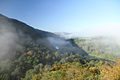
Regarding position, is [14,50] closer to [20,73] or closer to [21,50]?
[21,50]

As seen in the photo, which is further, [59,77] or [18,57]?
[18,57]

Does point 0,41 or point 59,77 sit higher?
point 0,41

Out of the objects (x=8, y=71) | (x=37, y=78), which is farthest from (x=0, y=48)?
(x=37, y=78)

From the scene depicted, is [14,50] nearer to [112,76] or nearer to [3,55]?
[3,55]

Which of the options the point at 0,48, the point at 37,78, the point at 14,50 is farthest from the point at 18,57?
the point at 37,78

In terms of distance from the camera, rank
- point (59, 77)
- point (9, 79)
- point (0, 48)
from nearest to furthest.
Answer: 1. point (59, 77)
2. point (9, 79)
3. point (0, 48)

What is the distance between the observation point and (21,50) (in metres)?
109

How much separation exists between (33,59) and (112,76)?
92.0 meters

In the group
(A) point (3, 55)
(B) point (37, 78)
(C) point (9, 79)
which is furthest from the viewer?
(A) point (3, 55)

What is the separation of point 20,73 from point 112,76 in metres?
72.3

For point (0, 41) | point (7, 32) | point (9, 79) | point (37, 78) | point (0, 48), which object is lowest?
point (9, 79)

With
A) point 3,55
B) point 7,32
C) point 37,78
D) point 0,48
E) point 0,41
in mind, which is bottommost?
point 37,78

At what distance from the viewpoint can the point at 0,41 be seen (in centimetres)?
10488

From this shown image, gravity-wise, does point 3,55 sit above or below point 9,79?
above
